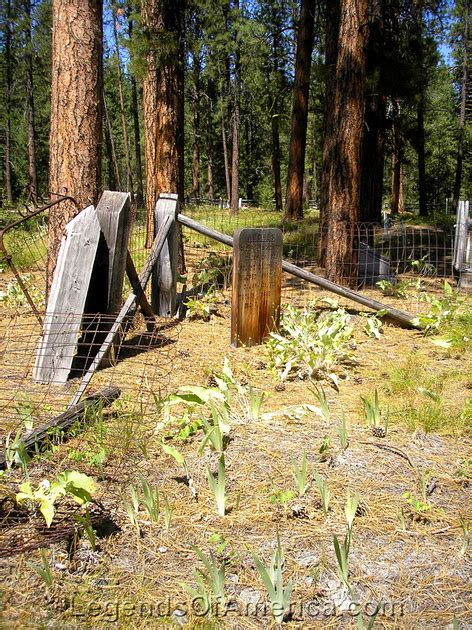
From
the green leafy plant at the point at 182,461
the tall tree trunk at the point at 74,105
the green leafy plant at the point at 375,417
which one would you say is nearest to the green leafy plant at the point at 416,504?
the green leafy plant at the point at 375,417

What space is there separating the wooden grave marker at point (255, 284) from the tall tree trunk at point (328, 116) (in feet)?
9.86

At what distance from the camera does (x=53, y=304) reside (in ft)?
15.1

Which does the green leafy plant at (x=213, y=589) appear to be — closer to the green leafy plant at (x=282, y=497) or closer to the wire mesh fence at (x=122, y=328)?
the green leafy plant at (x=282, y=497)

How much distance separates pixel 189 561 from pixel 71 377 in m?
2.65

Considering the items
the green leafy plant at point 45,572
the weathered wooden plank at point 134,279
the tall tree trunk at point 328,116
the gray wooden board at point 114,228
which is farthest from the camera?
the tall tree trunk at point 328,116

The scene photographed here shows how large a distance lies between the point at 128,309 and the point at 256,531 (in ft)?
9.23

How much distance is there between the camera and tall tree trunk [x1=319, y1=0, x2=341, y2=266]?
8523mm

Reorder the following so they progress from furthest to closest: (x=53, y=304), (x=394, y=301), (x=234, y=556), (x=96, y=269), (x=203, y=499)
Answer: (x=394, y=301) < (x=96, y=269) < (x=53, y=304) < (x=203, y=499) < (x=234, y=556)

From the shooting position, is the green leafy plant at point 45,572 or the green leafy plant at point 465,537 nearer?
the green leafy plant at point 45,572

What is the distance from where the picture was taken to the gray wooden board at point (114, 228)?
4.88 metres

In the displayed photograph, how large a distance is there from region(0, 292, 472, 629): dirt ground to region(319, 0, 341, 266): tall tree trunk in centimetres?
526

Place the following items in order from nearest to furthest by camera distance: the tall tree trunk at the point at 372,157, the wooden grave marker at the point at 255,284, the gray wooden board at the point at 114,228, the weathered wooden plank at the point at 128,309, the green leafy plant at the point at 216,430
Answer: the green leafy plant at the point at 216,430 → the weathered wooden plank at the point at 128,309 → the gray wooden board at the point at 114,228 → the wooden grave marker at the point at 255,284 → the tall tree trunk at the point at 372,157

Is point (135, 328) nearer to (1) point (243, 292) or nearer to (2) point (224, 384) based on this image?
(1) point (243, 292)

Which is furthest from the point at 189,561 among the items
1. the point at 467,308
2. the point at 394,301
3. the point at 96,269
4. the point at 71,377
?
the point at 394,301
